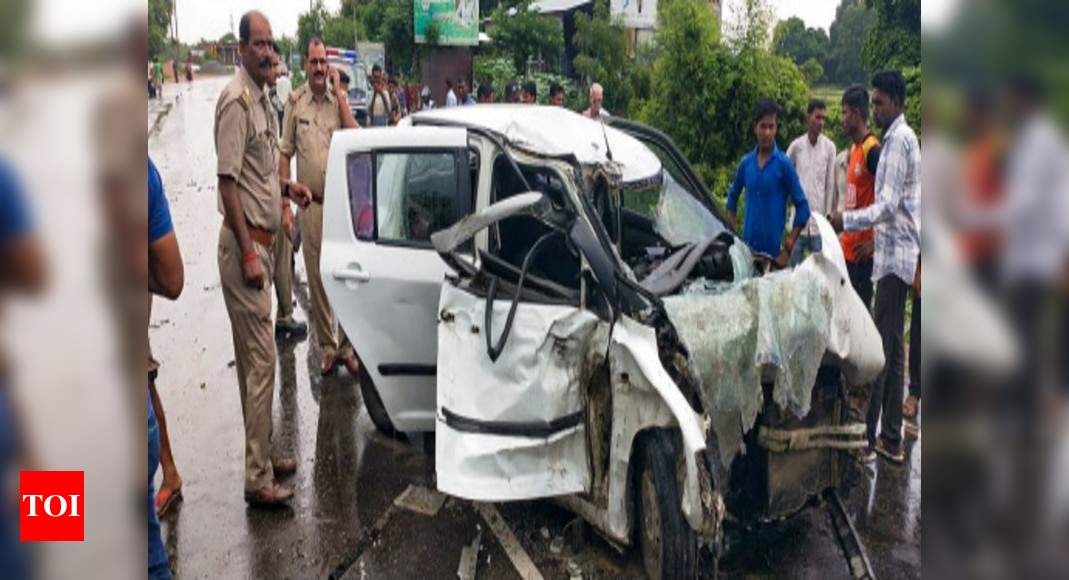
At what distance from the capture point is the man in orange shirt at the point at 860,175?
4961mm

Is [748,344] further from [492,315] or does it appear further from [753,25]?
[753,25]

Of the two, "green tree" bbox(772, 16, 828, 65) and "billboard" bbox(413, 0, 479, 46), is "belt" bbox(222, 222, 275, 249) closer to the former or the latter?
"green tree" bbox(772, 16, 828, 65)

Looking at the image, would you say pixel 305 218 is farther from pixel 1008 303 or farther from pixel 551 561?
pixel 1008 303

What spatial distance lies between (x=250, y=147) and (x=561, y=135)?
1.46 m

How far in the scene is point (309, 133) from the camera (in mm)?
5992

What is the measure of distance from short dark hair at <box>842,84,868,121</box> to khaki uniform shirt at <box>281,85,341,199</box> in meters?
3.50

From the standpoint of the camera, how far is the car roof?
3887mm

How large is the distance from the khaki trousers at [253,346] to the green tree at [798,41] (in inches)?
317

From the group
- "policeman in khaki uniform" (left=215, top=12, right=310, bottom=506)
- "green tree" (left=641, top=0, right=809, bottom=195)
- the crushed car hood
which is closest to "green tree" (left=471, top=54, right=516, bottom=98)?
"green tree" (left=641, top=0, right=809, bottom=195)

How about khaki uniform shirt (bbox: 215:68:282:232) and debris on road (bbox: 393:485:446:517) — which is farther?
debris on road (bbox: 393:485:446:517)

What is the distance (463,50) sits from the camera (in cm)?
3188

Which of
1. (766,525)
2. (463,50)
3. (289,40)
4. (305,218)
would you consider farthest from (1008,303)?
(289,40)

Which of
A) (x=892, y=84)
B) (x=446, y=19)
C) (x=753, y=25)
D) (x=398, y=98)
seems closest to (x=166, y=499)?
(x=892, y=84)

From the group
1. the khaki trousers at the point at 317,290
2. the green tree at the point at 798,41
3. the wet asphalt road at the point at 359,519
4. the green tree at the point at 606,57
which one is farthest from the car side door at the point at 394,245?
the green tree at the point at 606,57
